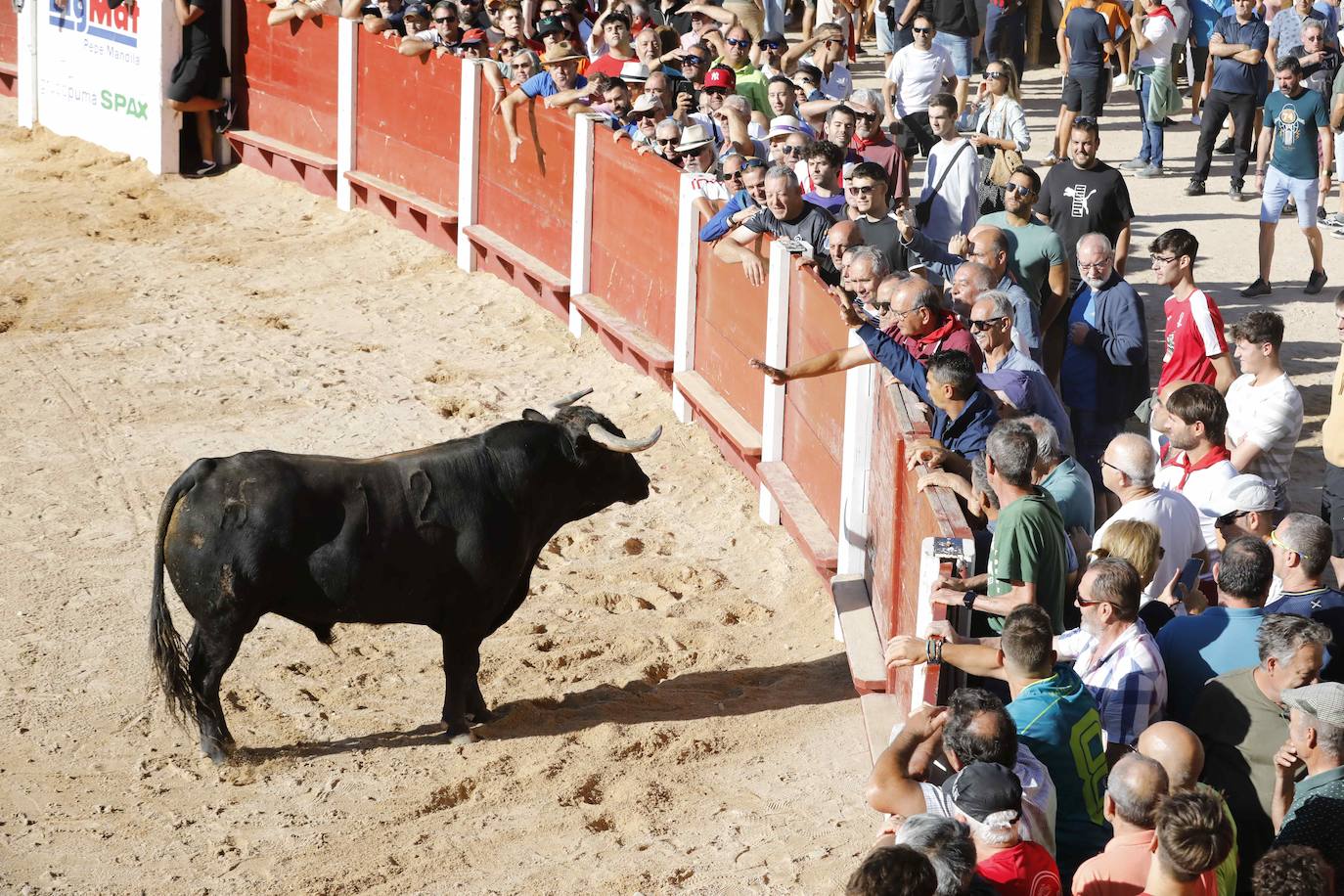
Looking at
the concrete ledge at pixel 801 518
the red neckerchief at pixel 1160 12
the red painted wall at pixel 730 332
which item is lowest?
the concrete ledge at pixel 801 518

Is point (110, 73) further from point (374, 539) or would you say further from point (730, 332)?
point (374, 539)

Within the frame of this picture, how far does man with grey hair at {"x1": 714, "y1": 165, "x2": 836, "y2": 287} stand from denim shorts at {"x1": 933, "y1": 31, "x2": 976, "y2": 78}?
7.90 meters

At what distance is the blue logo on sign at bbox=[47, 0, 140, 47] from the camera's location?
51.4 ft

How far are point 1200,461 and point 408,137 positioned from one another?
892 cm

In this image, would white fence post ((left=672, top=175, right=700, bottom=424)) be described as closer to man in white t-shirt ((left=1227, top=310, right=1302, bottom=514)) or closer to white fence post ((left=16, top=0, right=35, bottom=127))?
man in white t-shirt ((left=1227, top=310, right=1302, bottom=514))

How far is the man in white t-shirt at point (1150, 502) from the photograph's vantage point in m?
5.75

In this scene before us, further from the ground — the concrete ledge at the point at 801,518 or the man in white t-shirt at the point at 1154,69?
the man in white t-shirt at the point at 1154,69

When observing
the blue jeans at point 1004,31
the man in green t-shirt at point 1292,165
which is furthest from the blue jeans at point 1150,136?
the man in green t-shirt at point 1292,165

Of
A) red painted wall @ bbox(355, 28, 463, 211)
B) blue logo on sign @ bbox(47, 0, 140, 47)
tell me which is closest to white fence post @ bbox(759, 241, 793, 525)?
red painted wall @ bbox(355, 28, 463, 211)

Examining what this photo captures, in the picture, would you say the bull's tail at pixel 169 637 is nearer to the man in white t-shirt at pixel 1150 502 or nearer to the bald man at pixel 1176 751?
the man in white t-shirt at pixel 1150 502

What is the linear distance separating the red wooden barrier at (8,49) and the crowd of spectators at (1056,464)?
7.07m

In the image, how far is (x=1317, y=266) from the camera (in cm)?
1194

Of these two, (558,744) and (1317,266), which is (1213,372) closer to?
(558,744)

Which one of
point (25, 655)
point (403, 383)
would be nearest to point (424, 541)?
point (25, 655)
